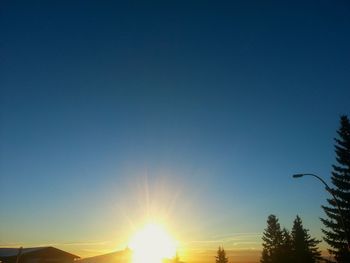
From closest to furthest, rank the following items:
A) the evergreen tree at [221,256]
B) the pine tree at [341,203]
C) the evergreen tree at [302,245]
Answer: the pine tree at [341,203] < the evergreen tree at [302,245] < the evergreen tree at [221,256]

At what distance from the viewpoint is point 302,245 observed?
6394cm

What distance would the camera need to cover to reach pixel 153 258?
187ft

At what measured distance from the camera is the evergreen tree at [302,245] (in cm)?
6112

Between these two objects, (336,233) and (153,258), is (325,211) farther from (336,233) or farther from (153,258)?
(153,258)

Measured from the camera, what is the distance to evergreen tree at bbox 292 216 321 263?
201 feet

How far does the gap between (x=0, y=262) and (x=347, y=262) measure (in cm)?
4320

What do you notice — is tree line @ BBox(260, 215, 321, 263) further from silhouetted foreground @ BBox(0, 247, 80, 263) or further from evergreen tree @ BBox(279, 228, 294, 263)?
silhouetted foreground @ BBox(0, 247, 80, 263)

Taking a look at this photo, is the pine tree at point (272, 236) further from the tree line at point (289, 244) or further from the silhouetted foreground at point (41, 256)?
the silhouetted foreground at point (41, 256)

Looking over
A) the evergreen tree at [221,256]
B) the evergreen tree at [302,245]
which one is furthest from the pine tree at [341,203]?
the evergreen tree at [221,256]

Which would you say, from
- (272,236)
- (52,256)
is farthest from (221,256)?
(52,256)

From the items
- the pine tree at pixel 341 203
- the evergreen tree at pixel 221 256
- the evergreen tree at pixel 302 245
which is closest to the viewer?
the pine tree at pixel 341 203

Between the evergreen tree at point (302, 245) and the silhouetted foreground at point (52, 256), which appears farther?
the evergreen tree at point (302, 245)

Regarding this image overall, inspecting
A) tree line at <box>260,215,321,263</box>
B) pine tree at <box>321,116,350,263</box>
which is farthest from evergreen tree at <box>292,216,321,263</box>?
pine tree at <box>321,116,350,263</box>

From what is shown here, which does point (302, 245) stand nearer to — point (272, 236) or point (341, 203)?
point (272, 236)
